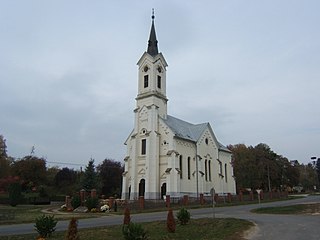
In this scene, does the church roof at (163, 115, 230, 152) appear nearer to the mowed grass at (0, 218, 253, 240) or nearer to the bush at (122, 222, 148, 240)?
the mowed grass at (0, 218, 253, 240)

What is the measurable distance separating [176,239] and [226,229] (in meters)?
3.60

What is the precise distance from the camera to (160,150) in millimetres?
48719

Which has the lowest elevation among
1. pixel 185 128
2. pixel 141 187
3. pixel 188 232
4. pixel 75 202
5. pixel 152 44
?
pixel 188 232

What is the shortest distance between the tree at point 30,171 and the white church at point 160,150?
27.9m

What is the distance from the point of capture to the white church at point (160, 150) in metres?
47.0

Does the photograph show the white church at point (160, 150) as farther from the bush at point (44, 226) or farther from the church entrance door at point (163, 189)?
the bush at point (44, 226)

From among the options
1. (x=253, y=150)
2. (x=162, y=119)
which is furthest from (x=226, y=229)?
(x=253, y=150)

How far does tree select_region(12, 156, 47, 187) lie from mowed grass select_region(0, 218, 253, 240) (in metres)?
56.9

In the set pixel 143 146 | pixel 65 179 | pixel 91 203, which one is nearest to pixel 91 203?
pixel 91 203

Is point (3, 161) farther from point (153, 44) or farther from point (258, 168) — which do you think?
point (258, 168)

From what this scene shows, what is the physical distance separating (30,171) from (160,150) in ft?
115

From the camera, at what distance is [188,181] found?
161 ft

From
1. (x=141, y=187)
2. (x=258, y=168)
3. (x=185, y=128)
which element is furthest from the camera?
(x=258, y=168)

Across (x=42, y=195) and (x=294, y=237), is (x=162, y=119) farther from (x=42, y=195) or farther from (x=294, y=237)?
(x=294, y=237)
